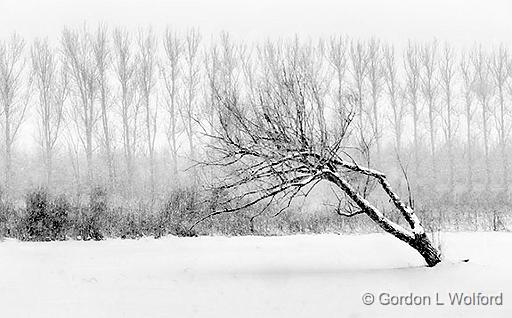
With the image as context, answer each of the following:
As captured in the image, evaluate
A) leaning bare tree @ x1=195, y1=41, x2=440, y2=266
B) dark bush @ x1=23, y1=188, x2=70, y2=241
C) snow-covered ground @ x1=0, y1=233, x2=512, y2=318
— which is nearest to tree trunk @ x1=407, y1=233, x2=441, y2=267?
leaning bare tree @ x1=195, y1=41, x2=440, y2=266

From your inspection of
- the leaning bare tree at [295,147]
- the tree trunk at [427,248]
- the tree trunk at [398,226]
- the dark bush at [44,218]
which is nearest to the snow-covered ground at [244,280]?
the tree trunk at [427,248]

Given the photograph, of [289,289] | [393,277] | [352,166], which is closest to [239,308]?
[289,289]

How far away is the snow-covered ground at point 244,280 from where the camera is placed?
23.7ft

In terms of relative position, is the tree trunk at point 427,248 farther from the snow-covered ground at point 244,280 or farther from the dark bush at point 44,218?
the dark bush at point 44,218

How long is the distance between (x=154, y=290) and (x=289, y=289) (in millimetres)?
2224

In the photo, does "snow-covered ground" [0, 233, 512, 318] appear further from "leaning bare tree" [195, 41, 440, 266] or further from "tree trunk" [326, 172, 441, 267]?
"leaning bare tree" [195, 41, 440, 266]

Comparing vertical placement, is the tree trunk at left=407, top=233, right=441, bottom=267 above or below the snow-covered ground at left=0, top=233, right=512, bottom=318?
above

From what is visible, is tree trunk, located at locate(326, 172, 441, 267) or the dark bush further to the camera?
the dark bush

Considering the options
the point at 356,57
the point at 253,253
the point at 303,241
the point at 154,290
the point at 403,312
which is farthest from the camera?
the point at 356,57

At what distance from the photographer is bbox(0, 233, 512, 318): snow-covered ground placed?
7234 mm

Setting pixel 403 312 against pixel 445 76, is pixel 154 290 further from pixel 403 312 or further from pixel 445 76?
pixel 445 76

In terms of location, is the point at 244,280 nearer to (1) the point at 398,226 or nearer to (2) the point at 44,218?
(1) the point at 398,226

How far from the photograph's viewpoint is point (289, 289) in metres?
8.49

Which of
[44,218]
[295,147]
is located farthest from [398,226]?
[44,218]
